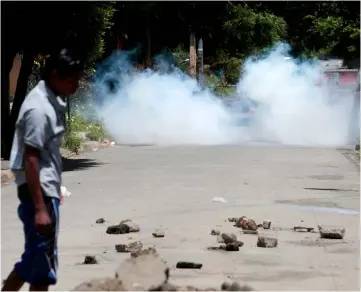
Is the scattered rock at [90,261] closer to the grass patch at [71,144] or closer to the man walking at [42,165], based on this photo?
the man walking at [42,165]

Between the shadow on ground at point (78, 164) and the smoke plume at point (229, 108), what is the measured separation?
7.54 metres

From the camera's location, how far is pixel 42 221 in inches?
222

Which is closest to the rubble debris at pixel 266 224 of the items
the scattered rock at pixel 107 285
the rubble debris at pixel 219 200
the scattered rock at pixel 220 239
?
the scattered rock at pixel 220 239

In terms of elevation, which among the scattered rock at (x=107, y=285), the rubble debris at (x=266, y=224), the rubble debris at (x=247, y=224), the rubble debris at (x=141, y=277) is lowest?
the rubble debris at (x=266, y=224)

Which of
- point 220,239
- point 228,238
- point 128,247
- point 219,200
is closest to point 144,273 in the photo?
point 128,247

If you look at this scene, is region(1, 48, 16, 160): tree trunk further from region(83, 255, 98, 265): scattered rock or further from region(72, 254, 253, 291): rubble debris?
region(72, 254, 253, 291): rubble debris

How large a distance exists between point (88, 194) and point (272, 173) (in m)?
5.18

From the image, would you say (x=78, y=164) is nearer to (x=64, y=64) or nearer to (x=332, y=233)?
(x=332, y=233)

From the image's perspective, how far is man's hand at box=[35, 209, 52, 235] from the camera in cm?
563

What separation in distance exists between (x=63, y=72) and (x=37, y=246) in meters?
1.11

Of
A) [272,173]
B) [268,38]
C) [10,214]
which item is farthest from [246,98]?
[10,214]

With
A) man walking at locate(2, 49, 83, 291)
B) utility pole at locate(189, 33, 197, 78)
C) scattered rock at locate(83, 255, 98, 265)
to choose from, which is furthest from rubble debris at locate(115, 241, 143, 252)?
utility pole at locate(189, 33, 197, 78)

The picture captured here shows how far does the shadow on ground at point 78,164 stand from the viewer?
1987cm

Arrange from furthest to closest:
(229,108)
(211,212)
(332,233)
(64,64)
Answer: (229,108) < (211,212) < (332,233) < (64,64)
